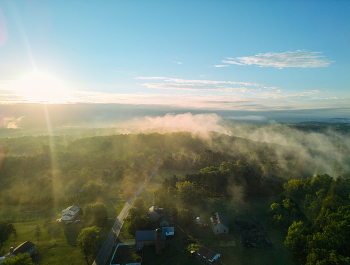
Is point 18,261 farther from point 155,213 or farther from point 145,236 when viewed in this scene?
point 155,213

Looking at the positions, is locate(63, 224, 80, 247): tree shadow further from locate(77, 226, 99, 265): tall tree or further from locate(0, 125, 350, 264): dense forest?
locate(0, 125, 350, 264): dense forest

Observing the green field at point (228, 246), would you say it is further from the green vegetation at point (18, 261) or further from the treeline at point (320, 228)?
the green vegetation at point (18, 261)

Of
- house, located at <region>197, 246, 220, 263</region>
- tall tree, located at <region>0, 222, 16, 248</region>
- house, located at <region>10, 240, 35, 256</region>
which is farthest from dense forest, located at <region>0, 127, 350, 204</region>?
house, located at <region>197, 246, 220, 263</region>

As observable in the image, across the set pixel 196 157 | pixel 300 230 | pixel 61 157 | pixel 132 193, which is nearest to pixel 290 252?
pixel 300 230

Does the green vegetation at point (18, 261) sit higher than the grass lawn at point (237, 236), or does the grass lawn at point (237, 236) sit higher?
the green vegetation at point (18, 261)

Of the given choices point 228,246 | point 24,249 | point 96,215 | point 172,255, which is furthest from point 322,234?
point 24,249

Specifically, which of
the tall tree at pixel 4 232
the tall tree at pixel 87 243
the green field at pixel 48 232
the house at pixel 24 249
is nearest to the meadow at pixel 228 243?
the tall tree at pixel 87 243
